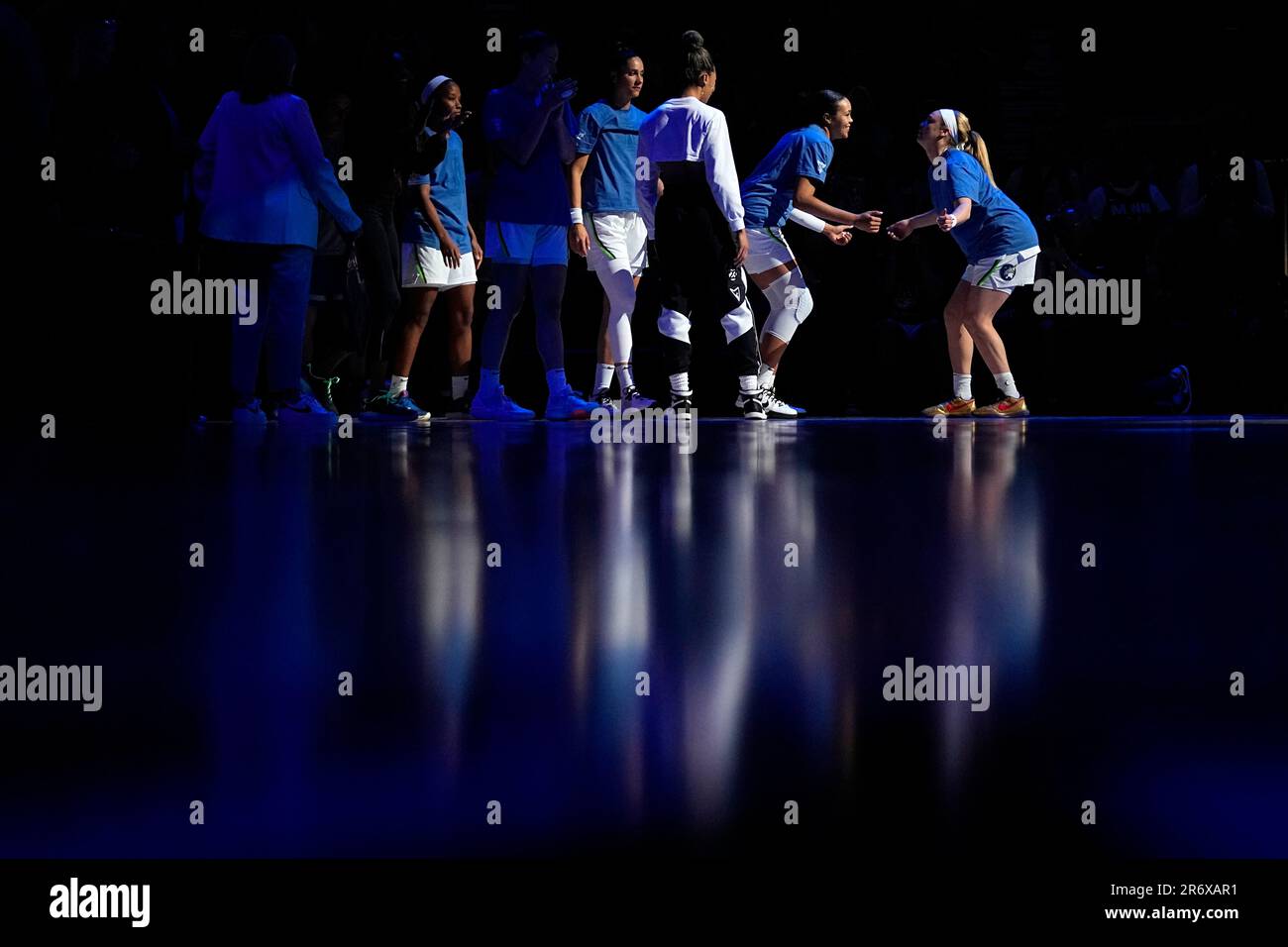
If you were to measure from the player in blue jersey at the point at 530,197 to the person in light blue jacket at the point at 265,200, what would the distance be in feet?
2.82

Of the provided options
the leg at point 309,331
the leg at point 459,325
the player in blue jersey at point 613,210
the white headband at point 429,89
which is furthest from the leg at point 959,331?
the leg at point 309,331

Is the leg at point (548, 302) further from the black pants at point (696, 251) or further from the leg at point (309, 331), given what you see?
the leg at point (309, 331)

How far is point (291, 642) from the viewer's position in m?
2.51

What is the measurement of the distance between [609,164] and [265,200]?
1.70 m

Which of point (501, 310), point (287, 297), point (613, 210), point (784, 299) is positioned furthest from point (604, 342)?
point (287, 297)

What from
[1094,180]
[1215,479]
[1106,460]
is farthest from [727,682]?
[1094,180]

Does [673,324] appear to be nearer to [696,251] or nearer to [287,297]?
[696,251]

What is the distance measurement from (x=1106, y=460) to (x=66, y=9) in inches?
210

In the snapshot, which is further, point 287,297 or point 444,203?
point 444,203

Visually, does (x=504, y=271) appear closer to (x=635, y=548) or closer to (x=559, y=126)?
(x=559, y=126)

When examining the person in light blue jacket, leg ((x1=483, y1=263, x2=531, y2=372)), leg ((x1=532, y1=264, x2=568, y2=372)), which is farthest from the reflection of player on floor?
the person in light blue jacket

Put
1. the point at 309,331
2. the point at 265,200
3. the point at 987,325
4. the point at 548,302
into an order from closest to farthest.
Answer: the point at 265,200 < the point at 548,302 < the point at 987,325 < the point at 309,331

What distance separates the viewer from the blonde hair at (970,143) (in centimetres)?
857

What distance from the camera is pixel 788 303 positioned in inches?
331
